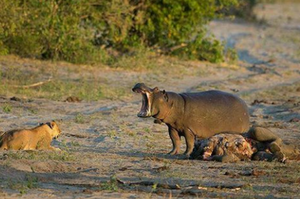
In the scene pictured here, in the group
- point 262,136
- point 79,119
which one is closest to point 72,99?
point 79,119

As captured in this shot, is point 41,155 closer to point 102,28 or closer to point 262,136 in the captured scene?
point 262,136

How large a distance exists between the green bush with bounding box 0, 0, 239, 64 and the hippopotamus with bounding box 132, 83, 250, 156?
22.6ft

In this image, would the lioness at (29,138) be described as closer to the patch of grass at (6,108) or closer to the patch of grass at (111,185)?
the patch of grass at (111,185)

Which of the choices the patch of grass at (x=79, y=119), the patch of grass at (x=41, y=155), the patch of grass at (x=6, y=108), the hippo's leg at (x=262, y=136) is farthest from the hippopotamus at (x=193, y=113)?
the patch of grass at (x=6, y=108)

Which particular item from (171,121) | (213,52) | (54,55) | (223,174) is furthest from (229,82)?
(223,174)

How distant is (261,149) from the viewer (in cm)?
874

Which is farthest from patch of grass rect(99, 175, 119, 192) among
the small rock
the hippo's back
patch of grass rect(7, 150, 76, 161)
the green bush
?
the green bush

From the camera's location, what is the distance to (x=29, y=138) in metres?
8.60

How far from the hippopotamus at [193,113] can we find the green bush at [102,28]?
688 cm

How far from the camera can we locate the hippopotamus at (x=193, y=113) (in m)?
8.56

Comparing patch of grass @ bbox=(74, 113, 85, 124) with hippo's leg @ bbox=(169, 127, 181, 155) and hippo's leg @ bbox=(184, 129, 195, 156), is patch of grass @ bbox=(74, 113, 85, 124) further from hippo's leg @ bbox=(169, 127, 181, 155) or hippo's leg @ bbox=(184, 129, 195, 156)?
hippo's leg @ bbox=(184, 129, 195, 156)

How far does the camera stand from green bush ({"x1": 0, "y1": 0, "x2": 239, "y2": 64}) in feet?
52.1

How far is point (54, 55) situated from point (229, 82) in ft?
12.0

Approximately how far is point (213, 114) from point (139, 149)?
0.97 metres
